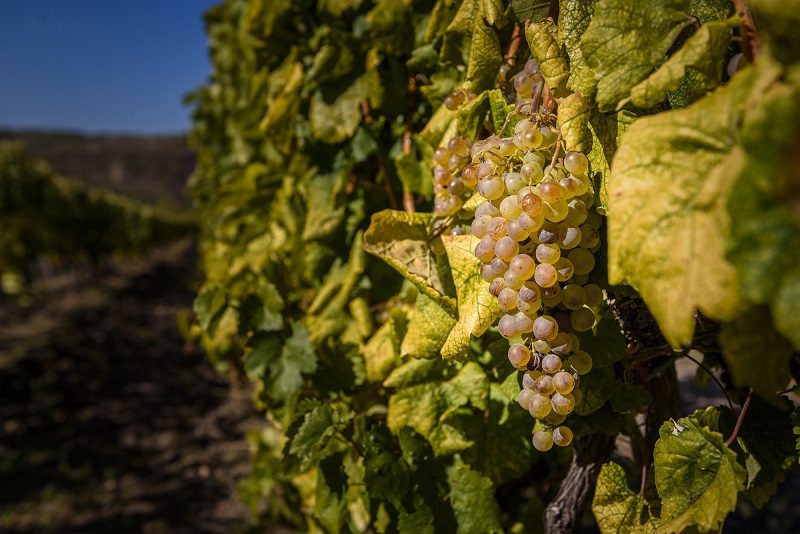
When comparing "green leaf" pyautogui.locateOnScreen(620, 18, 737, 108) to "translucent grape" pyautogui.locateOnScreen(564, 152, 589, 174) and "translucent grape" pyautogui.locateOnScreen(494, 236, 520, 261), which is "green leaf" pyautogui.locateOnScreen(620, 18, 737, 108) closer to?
"translucent grape" pyautogui.locateOnScreen(564, 152, 589, 174)

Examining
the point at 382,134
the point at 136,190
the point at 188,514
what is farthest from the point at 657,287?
the point at 136,190

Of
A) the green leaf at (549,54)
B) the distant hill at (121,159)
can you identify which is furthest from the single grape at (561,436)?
the distant hill at (121,159)

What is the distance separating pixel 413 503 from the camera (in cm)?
124

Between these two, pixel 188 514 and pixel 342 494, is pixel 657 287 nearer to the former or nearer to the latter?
pixel 342 494

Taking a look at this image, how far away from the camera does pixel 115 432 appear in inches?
218

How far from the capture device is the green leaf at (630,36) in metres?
0.65

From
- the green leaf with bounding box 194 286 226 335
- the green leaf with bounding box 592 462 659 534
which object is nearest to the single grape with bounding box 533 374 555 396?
the green leaf with bounding box 592 462 659 534

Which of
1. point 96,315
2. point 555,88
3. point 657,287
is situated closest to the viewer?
point 657,287

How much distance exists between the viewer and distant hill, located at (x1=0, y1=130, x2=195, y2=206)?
59.5 m

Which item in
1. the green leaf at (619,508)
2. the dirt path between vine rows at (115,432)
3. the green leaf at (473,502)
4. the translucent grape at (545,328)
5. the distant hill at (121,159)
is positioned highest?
the distant hill at (121,159)

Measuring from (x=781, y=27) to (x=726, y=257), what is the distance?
208 mm

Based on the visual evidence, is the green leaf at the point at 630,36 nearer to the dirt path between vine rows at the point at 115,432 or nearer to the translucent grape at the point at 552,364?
the translucent grape at the point at 552,364

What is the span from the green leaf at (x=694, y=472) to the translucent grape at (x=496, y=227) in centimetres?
44

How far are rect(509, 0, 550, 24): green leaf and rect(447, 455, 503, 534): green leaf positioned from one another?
1.00 m
